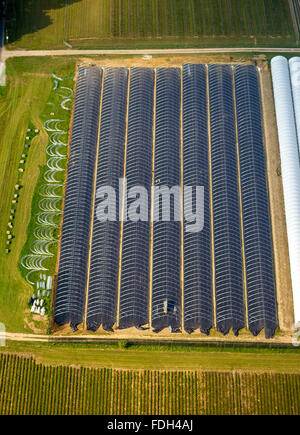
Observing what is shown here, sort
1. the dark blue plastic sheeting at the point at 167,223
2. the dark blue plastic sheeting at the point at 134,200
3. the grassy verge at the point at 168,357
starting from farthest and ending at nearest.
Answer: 1. the dark blue plastic sheeting at the point at 134,200
2. the dark blue plastic sheeting at the point at 167,223
3. the grassy verge at the point at 168,357

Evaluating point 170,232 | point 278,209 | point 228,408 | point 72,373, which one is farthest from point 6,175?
point 228,408

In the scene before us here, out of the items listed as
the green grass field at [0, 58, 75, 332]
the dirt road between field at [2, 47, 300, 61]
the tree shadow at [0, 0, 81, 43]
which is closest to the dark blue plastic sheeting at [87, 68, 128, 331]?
→ the dirt road between field at [2, 47, 300, 61]

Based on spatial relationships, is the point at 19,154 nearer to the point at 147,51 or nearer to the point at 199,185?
the point at 147,51

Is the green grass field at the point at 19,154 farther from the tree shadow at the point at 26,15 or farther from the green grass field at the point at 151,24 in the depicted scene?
the tree shadow at the point at 26,15

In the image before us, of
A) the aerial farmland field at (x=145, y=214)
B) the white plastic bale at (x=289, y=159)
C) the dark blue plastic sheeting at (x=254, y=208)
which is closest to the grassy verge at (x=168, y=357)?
the aerial farmland field at (x=145, y=214)

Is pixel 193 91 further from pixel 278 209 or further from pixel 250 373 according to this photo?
pixel 250 373

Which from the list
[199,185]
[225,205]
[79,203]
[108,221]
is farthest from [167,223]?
[79,203]
